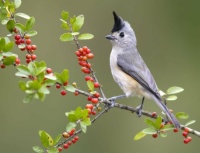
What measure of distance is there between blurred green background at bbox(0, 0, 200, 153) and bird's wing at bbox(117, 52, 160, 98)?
2632mm

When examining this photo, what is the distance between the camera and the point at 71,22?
4.07 metres

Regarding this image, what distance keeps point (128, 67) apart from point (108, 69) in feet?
9.83

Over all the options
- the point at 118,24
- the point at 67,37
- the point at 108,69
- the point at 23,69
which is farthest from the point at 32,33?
the point at 108,69

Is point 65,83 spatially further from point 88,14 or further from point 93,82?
point 88,14

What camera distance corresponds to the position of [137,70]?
542cm

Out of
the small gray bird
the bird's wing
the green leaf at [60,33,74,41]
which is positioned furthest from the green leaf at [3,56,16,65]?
the bird's wing

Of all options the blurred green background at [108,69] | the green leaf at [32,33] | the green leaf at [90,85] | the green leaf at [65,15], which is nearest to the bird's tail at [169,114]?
the green leaf at [90,85]

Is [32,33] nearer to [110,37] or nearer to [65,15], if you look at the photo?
[65,15]

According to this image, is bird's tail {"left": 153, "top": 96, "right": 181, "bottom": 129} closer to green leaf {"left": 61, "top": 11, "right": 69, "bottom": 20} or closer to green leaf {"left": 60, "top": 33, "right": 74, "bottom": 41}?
green leaf {"left": 60, "top": 33, "right": 74, "bottom": 41}

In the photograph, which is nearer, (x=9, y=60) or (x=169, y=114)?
(x=9, y=60)

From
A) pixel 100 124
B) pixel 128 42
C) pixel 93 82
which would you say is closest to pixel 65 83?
pixel 93 82

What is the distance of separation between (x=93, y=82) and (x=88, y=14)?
4.76m

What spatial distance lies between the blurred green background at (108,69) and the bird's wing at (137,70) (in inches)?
104

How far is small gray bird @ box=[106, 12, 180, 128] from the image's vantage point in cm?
519
